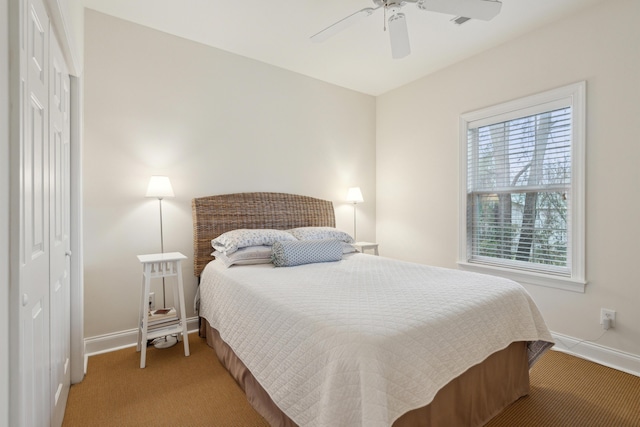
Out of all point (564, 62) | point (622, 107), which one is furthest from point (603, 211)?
point (564, 62)

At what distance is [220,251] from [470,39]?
9.83ft

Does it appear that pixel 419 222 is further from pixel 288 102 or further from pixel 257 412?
pixel 257 412

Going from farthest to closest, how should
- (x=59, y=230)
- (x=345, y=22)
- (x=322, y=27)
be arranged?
(x=322, y=27)
(x=345, y=22)
(x=59, y=230)

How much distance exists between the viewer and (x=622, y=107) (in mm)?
2287

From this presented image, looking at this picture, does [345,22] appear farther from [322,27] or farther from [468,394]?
[468,394]

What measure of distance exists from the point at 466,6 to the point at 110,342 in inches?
139

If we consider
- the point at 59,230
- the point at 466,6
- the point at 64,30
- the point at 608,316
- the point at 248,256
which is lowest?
the point at 608,316

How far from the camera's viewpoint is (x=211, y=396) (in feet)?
6.42

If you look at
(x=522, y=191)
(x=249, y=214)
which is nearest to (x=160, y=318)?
(x=249, y=214)

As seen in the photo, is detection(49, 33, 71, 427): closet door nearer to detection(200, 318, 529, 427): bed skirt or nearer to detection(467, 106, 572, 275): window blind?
detection(200, 318, 529, 427): bed skirt

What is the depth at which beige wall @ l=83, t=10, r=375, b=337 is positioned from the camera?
2529 millimetres

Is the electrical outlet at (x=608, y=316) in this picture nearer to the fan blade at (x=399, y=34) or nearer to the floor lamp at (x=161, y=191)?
the fan blade at (x=399, y=34)

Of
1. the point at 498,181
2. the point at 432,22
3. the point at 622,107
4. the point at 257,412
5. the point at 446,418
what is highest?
the point at 432,22

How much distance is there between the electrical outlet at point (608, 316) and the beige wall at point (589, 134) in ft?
0.12
